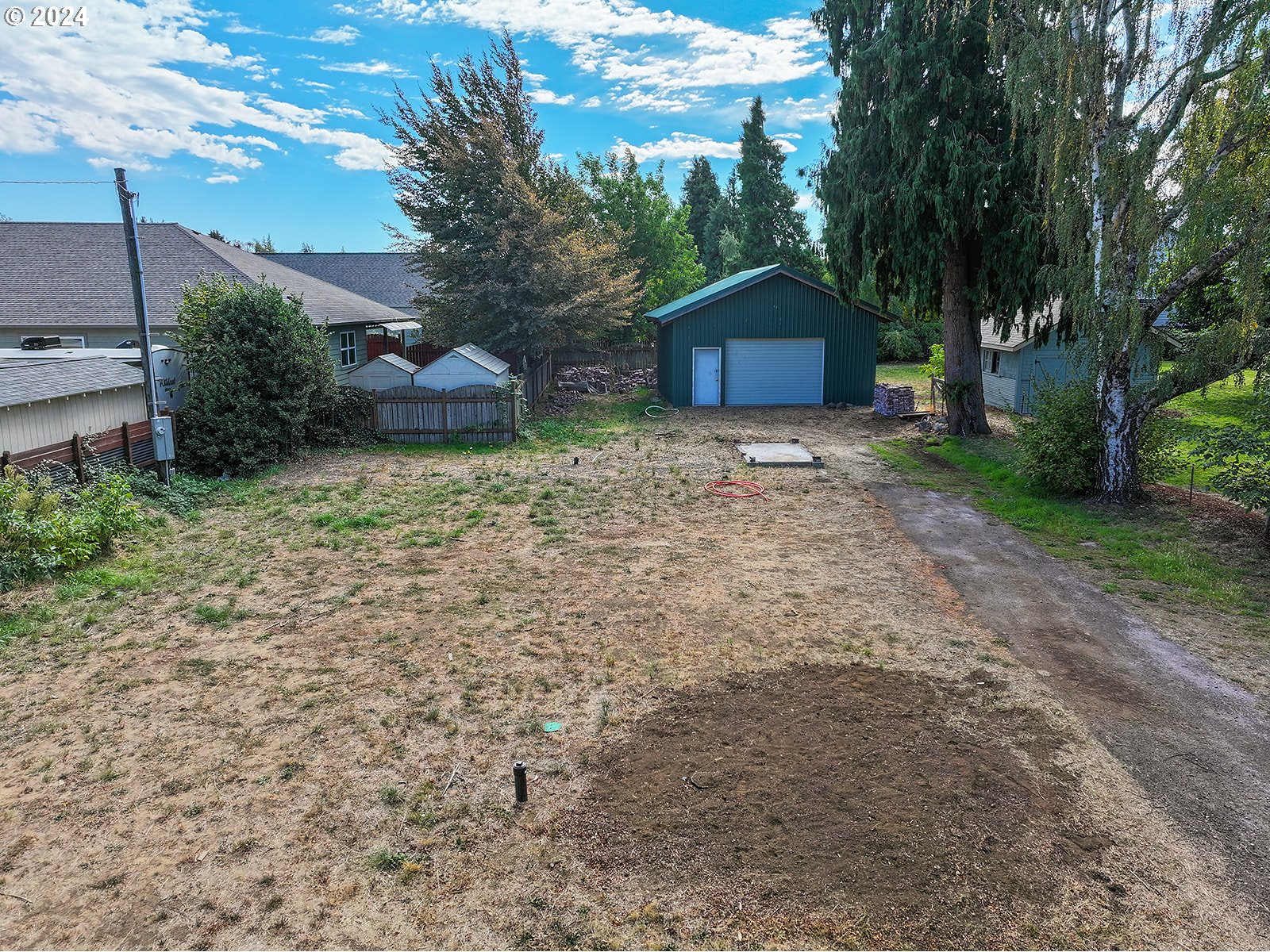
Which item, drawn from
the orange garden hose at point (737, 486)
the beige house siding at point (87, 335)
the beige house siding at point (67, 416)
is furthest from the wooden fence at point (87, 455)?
the orange garden hose at point (737, 486)

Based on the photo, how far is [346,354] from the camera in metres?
23.5

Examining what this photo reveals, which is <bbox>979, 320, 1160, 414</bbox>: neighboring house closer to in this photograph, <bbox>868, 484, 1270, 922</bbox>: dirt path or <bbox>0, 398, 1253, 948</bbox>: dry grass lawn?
<bbox>868, 484, 1270, 922</bbox>: dirt path

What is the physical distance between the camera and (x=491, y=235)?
22.9m

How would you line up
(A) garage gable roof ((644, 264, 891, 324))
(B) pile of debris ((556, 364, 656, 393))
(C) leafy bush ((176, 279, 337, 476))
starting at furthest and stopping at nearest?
(B) pile of debris ((556, 364, 656, 393)), (A) garage gable roof ((644, 264, 891, 324)), (C) leafy bush ((176, 279, 337, 476))

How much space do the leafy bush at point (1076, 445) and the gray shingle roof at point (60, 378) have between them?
15345mm

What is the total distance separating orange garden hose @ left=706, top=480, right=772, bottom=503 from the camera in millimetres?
12998

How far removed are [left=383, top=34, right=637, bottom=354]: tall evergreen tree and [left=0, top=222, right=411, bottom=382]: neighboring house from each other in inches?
128

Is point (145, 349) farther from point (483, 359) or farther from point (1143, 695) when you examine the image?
point (1143, 695)

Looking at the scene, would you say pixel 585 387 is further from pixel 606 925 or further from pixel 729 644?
pixel 606 925

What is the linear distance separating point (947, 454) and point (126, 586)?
15.4m

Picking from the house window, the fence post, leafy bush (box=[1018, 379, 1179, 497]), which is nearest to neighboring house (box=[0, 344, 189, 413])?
the fence post

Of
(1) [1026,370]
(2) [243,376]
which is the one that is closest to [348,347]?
(2) [243,376]

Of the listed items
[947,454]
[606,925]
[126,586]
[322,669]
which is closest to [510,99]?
[947,454]

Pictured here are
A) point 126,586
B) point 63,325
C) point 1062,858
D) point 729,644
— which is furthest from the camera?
point 63,325
